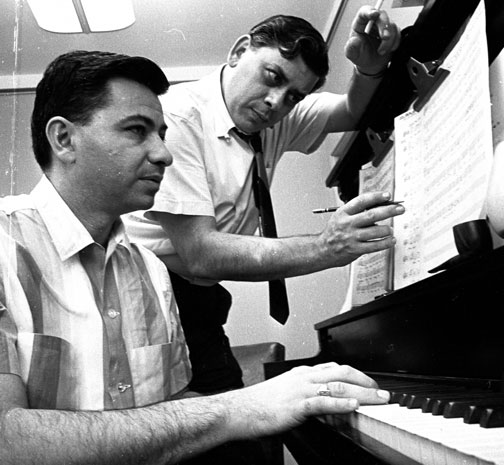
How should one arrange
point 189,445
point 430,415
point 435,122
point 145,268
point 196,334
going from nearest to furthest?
point 430,415 < point 189,445 < point 435,122 < point 145,268 < point 196,334

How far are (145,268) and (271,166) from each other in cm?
26

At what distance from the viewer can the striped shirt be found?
591mm

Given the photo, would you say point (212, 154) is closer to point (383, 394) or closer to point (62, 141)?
point (62, 141)

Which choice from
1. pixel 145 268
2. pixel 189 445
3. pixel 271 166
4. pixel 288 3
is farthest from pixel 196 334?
pixel 288 3

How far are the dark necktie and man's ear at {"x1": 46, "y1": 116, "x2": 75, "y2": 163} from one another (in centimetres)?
28

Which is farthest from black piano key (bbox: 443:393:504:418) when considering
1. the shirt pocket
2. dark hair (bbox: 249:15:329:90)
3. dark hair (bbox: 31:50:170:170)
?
dark hair (bbox: 249:15:329:90)

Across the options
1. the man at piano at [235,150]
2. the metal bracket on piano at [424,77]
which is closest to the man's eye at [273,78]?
the man at piano at [235,150]

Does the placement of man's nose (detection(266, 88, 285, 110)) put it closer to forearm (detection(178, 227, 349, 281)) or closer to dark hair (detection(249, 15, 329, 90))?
dark hair (detection(249, 15, 329, 90))

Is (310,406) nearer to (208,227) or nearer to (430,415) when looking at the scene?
(430,415)

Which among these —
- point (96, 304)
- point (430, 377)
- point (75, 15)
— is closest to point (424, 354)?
point (430, 377)

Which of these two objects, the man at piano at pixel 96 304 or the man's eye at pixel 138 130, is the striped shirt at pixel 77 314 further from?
the man's eye at pixel 138 130

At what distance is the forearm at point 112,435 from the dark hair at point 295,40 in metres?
0.55

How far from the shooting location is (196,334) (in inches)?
34.8

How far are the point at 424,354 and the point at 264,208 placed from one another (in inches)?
15.4
